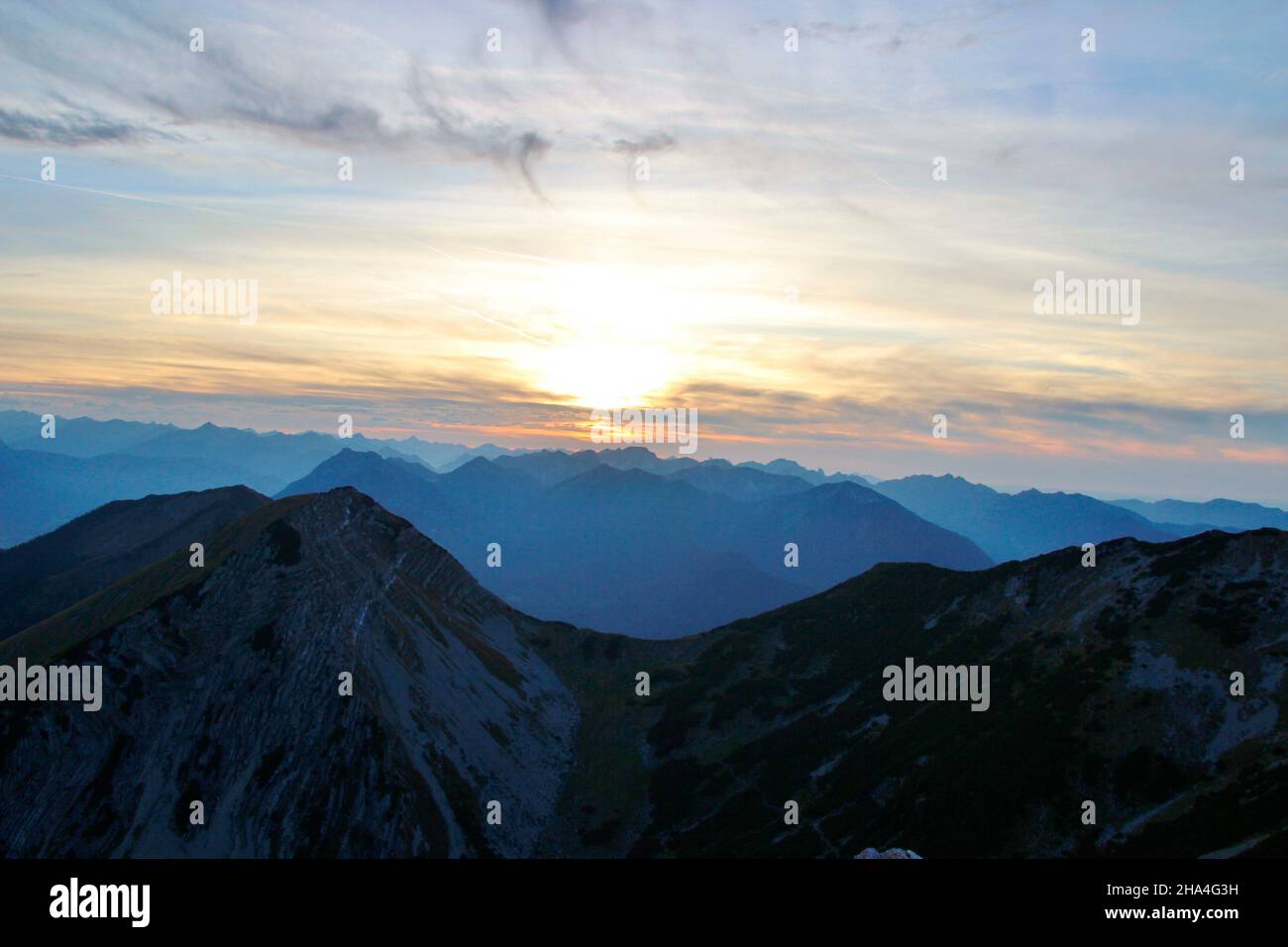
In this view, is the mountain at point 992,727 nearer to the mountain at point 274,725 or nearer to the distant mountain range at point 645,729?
the distant mountain range at point 645,729

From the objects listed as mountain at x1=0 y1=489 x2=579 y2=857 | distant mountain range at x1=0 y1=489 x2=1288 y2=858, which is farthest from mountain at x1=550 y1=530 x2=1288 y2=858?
mountain at x1=0 y1=489 x2=579 y2=857

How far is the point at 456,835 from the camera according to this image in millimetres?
98625

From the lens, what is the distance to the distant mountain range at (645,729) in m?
80.7

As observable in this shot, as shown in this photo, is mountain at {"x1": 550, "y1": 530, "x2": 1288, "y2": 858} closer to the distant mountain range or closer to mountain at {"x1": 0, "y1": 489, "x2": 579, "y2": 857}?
the distant mountain range

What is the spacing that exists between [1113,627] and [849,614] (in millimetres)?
59307

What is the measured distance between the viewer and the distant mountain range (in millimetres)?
80688

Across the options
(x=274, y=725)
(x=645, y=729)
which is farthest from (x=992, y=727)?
(x=274, y=725)

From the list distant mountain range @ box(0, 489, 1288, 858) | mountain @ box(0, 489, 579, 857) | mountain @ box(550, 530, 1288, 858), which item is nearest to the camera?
mountain @ box(550, 530, 1288, 858)

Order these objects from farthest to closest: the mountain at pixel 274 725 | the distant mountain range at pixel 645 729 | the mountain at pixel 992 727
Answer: the mountain at pixel 274 725, the distant mountain range at pixel 645 729, the mountain at pixel 992 727

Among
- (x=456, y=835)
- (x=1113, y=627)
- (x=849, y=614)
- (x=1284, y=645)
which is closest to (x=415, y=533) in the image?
(x=456, y=835)

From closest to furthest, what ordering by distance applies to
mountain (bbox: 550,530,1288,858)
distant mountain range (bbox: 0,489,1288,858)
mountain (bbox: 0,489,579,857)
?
mountain (bbox: 550,530,1288,858) → distant mountain range (bbox: 0,489,1288,858) → mountain (bbox: 0,489,579,857)

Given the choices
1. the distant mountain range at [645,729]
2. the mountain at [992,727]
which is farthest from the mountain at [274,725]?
the mountain at [992,727]

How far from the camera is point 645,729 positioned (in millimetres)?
140625

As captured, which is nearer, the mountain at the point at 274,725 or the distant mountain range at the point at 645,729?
the distant mountain range at the point at 645,729
